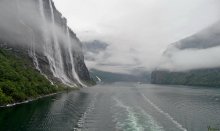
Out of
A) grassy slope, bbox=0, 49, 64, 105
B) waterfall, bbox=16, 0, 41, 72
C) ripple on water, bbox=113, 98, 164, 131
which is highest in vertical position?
waterfall, bbox=16, 0, 41, 72

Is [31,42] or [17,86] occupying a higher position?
[31,42]

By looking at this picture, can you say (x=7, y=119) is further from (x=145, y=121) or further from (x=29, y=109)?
(x=145, y=121)

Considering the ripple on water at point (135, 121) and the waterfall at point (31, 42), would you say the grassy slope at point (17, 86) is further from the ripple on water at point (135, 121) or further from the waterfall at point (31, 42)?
the ripple on water at point (135, 121)

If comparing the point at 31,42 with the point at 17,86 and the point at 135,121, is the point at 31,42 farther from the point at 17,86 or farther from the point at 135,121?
the point at 135,121

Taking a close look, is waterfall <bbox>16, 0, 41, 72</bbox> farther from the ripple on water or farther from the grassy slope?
the ripple on water

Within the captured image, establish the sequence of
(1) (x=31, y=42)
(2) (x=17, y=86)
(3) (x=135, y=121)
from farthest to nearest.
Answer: (1) (x=31, y=42) → (2) (x=17, y=86) → (3) (x=135, y=121)

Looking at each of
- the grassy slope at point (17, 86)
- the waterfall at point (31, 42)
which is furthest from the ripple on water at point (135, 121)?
the waterfall at point (31, 42)

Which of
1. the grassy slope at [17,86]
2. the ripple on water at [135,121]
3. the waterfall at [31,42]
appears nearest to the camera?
the ripple on water at [135,121]

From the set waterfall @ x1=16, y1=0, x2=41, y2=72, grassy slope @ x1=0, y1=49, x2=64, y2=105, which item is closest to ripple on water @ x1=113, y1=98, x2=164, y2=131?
grassy slope @ x1=0, y1=49, x2=64, y2=105

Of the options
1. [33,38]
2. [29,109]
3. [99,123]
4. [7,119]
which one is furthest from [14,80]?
[33,38]

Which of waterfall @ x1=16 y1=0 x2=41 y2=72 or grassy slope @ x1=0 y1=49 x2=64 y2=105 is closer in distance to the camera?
grassy slope @ x1=0 y1=49 x2=64 y2=105

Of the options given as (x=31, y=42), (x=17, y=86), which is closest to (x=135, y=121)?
(x=17, y=86)

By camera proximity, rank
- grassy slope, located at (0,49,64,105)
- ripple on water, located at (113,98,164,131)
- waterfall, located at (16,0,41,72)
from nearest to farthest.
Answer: ripple on water, located at (113,98,164,131), grassy slope, located at (0,49,64,105), waterfall, located at (16,0,41,72)

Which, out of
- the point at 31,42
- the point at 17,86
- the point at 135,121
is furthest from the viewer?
the point at 31,42
